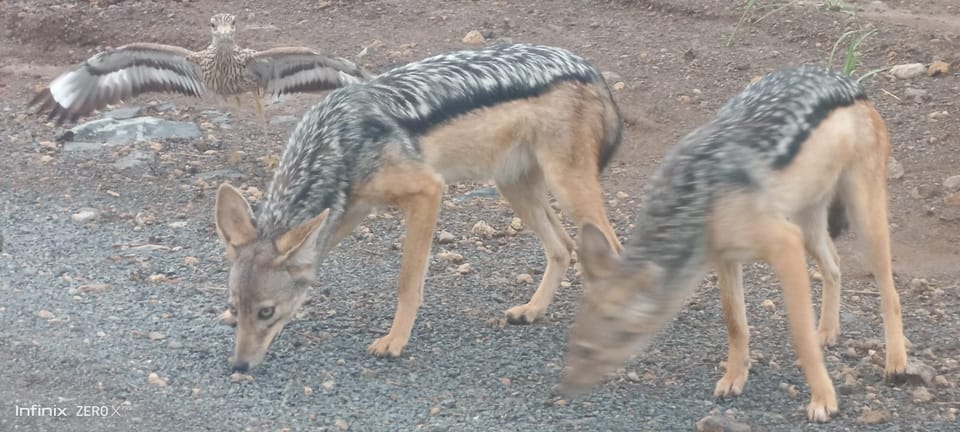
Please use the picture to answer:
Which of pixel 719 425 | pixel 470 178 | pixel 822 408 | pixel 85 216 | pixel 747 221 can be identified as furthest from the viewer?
pixel 85 216

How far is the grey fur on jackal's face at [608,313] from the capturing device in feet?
18.4

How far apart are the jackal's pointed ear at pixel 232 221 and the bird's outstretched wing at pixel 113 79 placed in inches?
160

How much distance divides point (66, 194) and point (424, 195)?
4.16 m

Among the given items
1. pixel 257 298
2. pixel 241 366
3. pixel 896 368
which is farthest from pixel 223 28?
pixel 896 368

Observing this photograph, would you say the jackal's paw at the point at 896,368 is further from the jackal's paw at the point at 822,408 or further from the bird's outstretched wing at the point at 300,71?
the bird's outstretched wing at the point at 300,71

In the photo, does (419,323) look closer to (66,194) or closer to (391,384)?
(391,384)

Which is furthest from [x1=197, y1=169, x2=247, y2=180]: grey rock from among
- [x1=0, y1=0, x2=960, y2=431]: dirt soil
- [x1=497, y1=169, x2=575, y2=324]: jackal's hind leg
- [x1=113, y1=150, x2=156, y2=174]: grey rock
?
[x1=497, y1=169, x2=575, y2=324]: jackal's hind leg

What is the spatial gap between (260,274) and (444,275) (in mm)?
2127

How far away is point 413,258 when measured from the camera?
7316 millimetres

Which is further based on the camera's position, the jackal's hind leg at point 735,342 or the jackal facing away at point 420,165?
the jackal facing away at point 420,165

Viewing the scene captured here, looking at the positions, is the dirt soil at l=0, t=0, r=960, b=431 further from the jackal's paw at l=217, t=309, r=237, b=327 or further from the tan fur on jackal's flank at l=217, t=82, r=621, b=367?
the tan fur on jackal's flank at l=217, t=82, r=621, b=367

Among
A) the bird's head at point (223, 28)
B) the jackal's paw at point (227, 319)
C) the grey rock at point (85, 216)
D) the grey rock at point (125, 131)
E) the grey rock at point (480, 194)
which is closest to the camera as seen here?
the jackal's paw at point (227, 319)

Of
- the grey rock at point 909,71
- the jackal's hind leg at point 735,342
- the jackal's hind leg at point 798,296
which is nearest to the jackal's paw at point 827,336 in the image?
the jackal's hind leg at point 735,342

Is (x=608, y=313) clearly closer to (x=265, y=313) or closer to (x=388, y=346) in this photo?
(x=388, y=346)
